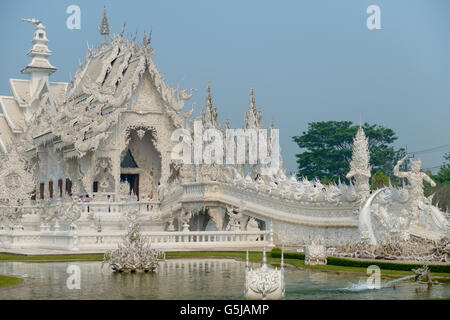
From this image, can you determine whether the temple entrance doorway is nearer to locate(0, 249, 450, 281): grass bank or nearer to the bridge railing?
the bridge railing

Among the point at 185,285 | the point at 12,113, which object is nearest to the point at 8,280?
the point at 185,285

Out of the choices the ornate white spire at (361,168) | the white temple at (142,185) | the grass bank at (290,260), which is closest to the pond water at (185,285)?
the grass bank at (290,260)

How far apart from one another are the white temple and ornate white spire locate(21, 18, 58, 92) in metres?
0.16

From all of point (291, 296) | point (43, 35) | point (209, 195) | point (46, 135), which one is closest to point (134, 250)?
point (291, 296)

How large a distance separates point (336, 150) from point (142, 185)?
2086cm

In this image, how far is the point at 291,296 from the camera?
532 inches

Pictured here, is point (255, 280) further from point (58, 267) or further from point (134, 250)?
point (58, 267)

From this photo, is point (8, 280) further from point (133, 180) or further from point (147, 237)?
point (133, 180)

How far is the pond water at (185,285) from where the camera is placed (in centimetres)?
1362

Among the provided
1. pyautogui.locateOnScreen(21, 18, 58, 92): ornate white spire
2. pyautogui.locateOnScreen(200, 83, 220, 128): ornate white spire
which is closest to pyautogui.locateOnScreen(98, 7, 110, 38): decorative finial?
pyautogui.locateOnScreen(21, 18, 58, 92): ornate white spire

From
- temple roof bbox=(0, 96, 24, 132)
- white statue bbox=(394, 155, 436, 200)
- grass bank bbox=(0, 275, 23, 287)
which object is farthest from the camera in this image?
temple roof bbox=(0, 96, 24, 132)

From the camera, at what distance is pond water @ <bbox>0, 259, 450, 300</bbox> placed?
13617mm
